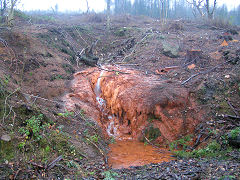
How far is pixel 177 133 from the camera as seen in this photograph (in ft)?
23.4

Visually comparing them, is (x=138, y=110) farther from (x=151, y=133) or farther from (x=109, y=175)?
(x=109, y=175)

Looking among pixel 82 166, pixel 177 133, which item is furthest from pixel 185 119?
pixel 82 166

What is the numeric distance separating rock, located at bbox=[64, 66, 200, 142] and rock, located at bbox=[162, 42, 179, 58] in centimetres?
274

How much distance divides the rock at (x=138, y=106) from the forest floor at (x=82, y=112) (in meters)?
0.44

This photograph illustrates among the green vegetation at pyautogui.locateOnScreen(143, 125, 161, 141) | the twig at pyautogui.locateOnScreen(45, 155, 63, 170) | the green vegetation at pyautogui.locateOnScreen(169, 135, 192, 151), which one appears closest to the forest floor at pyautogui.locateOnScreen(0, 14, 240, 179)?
the twig at pyautogui.locateOnScreen(45, 155, 63, 170)

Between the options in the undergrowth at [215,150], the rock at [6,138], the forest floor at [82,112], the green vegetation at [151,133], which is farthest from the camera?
the green vegetation at [151,133]

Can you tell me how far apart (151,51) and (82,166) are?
8.34m

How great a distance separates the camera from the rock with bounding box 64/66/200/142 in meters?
7.21

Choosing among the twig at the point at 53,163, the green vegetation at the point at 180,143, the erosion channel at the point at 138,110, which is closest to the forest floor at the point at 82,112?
the twig at the point at 53,163

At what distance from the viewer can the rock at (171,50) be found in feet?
35.2

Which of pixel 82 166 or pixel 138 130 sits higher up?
Result: pixel 82 166

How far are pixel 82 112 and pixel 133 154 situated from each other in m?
2.21

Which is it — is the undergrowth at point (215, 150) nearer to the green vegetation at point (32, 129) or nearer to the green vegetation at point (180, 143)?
the green vegetation at point (180, 143)

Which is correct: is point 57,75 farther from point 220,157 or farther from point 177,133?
point 220,157
